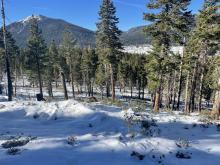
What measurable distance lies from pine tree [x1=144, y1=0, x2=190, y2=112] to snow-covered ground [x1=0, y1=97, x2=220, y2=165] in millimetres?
15079

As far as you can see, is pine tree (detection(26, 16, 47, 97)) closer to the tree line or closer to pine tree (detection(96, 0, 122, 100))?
the tree line

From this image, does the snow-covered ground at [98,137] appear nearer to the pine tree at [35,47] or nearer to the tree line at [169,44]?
the tree line at [169,44]

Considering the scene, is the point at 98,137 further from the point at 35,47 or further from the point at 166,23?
the point at 35,47

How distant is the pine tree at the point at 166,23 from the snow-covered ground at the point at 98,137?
15.1 meters

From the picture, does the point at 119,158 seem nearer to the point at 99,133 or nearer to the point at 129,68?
the point at 99,133

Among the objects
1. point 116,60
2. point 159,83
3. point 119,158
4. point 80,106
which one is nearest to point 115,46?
point 116,60

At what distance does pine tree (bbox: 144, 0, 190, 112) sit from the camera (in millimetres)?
29609

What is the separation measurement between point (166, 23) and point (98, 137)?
66.7 ft

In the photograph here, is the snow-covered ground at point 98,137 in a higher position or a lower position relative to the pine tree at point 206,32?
lower

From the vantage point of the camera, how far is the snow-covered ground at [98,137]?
30.4ft

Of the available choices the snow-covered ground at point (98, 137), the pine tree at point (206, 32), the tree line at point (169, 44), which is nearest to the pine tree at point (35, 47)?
the tree line at point (169, 44)

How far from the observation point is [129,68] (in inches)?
3585

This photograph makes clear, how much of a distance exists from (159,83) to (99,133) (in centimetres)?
2045

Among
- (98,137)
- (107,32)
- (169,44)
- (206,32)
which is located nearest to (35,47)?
(107,32)
